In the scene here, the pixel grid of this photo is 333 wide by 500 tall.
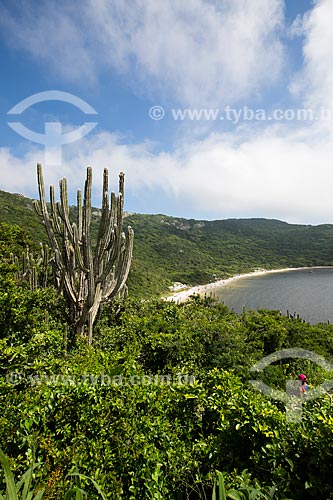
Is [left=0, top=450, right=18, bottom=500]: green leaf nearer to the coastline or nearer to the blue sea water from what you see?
the coastline

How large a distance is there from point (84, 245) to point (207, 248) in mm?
123842

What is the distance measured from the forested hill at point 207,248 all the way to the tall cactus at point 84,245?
122ft

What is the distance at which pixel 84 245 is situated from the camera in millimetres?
8453

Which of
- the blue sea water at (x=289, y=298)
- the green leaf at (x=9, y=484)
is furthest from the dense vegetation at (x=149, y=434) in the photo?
the blue sea water at (x=289, y=298)

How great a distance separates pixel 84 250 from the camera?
8.54m

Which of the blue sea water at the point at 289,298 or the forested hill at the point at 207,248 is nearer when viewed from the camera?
the blue sea water at the point at 289,298

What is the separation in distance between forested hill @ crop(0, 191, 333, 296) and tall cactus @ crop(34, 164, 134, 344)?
37.1 meters

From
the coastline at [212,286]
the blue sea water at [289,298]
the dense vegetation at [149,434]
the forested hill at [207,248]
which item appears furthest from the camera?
the forested hill at [207,248]

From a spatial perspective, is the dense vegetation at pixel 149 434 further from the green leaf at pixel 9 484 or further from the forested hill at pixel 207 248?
the forested hill at pixel 207 248

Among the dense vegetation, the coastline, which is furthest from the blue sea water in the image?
the dense vegetation

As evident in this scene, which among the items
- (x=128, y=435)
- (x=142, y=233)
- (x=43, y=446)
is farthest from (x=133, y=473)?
(x=142, y=233)

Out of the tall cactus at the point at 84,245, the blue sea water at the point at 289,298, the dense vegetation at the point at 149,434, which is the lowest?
the blue sea water at the point at 289,298

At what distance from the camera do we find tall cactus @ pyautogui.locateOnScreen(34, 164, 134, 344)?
863 centimetres

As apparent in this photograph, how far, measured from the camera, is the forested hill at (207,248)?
68.0 m
